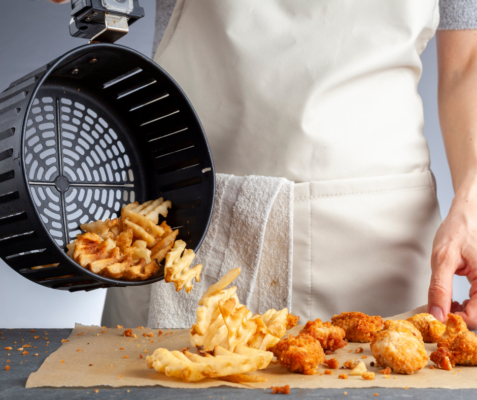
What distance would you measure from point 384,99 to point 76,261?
2.70 ft

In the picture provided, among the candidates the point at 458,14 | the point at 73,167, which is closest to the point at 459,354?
the point at 73,167

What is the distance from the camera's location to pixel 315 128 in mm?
1170

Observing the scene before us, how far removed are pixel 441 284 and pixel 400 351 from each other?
35 cm

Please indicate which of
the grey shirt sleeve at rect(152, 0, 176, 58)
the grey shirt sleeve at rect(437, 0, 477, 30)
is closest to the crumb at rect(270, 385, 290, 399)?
the grey shirt sleeve at rect(152, 0, 176, 58)

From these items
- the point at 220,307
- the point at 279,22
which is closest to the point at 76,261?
the point at 220,307

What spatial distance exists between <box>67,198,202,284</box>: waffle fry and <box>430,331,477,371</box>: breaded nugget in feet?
1.32

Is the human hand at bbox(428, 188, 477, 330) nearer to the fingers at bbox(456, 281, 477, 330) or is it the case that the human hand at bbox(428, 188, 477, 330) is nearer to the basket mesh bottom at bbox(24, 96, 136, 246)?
the fingers at bbox(456, 281, 477, 330)

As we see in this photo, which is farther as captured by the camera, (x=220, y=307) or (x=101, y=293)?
(x=101, y=293)

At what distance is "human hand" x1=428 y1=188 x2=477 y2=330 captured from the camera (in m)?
1.01

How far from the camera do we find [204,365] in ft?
2.11

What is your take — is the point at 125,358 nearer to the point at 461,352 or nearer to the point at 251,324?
the point at 251,324

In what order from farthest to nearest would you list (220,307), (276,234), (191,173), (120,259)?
(276,234) → (191,173) → (120,259) → (220,307)

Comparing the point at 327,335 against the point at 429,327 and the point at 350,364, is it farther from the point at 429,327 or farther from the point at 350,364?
the point at 429,327

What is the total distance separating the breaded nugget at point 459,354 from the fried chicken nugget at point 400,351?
4 cm
